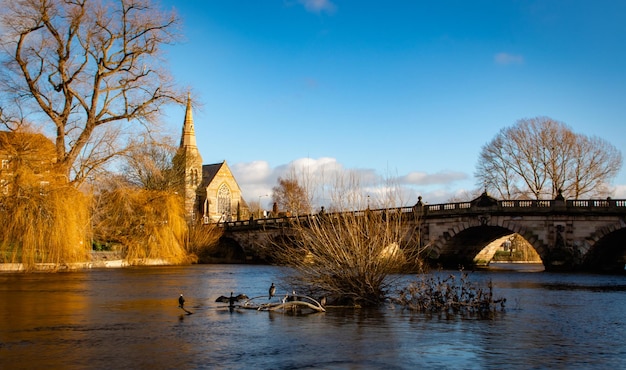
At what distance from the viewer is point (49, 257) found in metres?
35.6

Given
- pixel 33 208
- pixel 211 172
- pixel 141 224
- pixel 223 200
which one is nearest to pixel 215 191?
pixel 223 200

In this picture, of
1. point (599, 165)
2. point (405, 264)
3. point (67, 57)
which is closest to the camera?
point (405, 264)

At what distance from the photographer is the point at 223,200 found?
116562 mm

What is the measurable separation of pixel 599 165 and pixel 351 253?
47595 millimetres

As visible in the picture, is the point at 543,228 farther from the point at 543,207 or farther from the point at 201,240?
the point at 201,240

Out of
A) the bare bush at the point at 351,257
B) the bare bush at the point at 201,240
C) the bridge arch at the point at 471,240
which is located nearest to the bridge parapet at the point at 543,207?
the bridge arch at the point at 471,240

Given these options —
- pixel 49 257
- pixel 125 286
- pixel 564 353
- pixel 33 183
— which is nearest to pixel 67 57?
pixel 33 183

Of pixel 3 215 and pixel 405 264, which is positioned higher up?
pixel 3 215

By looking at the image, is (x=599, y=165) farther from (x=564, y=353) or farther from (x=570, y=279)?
(x=564, y=353)

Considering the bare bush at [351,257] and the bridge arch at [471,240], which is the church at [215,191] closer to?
the bridge arch at [471,240]

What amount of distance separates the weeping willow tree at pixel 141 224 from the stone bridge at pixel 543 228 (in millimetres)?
7424

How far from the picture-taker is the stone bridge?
4331 cm

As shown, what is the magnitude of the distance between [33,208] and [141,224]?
42.5 ft

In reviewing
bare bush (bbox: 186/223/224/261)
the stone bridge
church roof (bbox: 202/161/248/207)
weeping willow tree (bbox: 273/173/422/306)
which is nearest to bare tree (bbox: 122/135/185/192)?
bare bush (bbox: 186/223/224/261)
